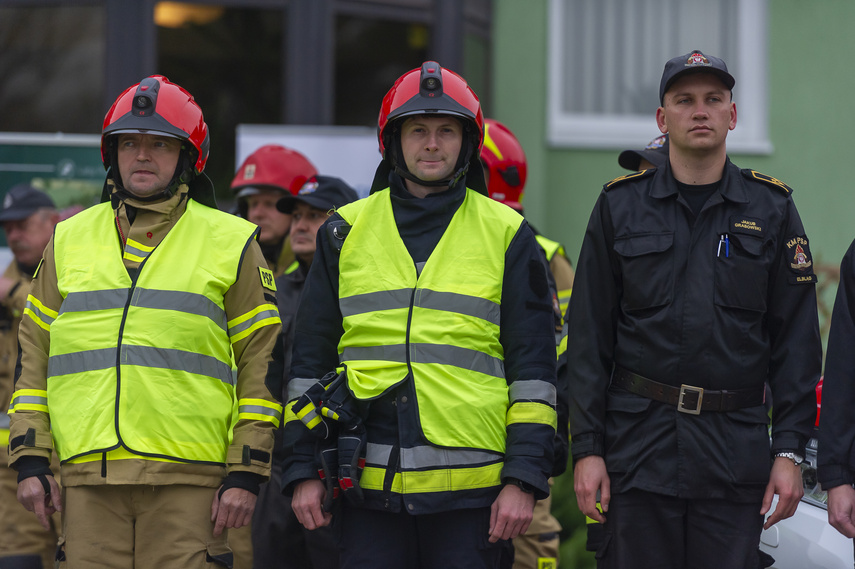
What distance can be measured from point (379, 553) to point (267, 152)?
3328 mm

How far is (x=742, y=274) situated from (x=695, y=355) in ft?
1.04

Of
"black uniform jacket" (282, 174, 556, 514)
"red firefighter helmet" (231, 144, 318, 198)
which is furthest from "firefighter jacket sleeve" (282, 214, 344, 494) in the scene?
"red firefighter helmet" (231, 144, 318, 198)

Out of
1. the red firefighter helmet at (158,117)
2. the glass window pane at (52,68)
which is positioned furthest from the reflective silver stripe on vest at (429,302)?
the glass window pane at (52,68)

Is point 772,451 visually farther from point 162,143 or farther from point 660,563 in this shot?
point 162,143

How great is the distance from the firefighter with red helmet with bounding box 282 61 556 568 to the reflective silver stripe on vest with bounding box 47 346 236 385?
344mm

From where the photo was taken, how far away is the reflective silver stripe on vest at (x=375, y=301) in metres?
3.72

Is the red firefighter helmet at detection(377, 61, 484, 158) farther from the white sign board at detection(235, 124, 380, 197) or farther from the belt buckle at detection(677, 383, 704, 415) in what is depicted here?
the white sign board at detection(235, 124, 380, 197)

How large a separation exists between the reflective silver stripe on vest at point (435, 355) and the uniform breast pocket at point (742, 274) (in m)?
0.80

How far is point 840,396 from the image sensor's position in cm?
370

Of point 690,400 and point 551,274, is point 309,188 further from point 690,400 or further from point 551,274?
point 690,400

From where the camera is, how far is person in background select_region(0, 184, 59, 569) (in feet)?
19.0

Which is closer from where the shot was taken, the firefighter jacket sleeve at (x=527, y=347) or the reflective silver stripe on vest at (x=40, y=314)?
the firefighter jacket sleeve at (x=527, y=347)

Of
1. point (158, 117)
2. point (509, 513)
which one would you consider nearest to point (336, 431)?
point (509, 513)

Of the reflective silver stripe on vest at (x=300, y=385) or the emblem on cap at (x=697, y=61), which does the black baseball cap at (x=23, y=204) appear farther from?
the emblem on cap at (x=697, y=61)
